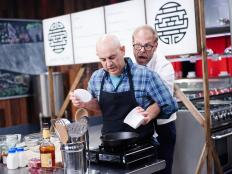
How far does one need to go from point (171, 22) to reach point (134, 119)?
155cm

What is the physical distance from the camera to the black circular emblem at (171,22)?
3.31 m

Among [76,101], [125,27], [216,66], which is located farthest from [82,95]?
[216,66]

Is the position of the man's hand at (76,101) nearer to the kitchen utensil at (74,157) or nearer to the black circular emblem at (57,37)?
the kitchen utensil at (74,157)

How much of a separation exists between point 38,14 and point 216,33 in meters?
3.74

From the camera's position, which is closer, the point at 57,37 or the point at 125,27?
the point at 125,27

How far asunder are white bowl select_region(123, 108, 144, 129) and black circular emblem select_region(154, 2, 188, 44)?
4.65 ft

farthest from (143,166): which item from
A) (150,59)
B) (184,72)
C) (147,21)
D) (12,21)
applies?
(12,21)

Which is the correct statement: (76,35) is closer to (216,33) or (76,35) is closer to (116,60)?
(216,33)

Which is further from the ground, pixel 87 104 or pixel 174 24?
pixel 174 24

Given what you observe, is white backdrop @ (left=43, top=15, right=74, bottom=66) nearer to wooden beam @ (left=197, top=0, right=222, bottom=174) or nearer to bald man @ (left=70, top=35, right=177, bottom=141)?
wooden beam @ (left=197, top=0, right=222, bottom=174)

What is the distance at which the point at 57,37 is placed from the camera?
496 cm

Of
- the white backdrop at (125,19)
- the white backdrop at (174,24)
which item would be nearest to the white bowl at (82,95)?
the white backdrop at (174,24)

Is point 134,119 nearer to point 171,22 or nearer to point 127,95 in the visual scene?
point 127,95

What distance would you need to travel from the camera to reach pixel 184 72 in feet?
21.9
